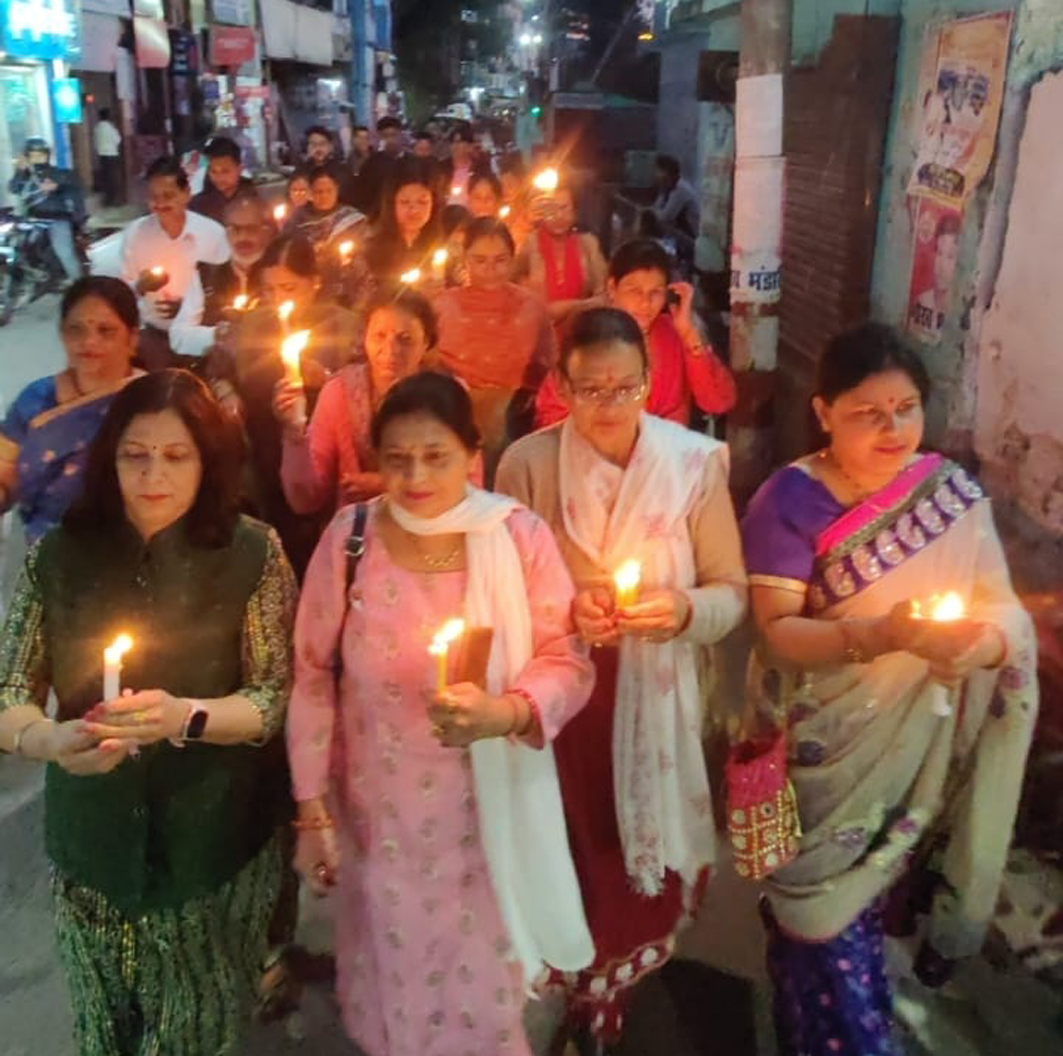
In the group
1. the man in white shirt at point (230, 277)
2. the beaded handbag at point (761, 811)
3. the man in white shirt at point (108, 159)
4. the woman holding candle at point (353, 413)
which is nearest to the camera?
the beaded handbag at point (761, 811)

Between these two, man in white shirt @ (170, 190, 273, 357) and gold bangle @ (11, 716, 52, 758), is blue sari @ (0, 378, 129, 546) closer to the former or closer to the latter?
gold bangle @ (11, 716, 52, 758)

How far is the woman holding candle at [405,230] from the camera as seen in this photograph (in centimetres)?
683

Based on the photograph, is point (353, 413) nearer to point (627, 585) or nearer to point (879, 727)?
point (627, 585)

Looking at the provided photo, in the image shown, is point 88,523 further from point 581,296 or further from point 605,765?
point 581,296

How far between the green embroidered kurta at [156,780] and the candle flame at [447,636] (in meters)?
0.44

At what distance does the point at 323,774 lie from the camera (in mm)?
2520

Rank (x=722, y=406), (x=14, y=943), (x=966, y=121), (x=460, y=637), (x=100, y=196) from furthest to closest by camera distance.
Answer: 1. (x=100, y=196)
2. (x=966, y=121)
3. (x=722, y=406)
4. (x=14, y=943)
5. (x=460, y=637)

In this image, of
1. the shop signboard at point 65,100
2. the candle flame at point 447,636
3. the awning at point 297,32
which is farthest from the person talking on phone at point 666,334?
the awning at point 297,32

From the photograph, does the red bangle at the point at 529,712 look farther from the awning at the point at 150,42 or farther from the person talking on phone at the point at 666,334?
the awning at the point at 150,42

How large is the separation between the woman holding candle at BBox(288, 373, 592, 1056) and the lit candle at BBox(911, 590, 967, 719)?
0.71m

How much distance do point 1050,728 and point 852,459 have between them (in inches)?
61.4

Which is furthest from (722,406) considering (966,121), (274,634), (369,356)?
(274,634)

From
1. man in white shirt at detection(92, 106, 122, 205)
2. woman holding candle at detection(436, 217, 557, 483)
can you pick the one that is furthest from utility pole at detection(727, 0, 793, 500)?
man in white shirt at detection(92, 106, 122, 205)

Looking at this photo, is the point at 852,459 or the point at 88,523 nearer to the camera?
the point at 88,523
